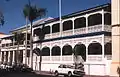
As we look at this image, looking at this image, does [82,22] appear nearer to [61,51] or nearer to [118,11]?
[61,51]

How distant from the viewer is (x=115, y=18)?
1555 inches

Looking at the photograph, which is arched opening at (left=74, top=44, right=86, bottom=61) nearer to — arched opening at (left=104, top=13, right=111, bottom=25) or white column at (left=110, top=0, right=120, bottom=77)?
arched opening at (left=104, top=13, right=111, bottom=25)

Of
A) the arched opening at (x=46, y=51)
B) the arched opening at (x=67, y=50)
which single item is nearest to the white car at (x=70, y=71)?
the arched opening at (x=67, y=50)

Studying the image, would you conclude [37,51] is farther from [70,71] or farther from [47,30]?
[70,71]

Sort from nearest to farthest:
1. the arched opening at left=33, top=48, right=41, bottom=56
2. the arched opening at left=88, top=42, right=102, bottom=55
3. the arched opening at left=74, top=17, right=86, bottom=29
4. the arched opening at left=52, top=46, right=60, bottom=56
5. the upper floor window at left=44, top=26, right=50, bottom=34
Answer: the arched opening at left=88, top=42, right=102, bottom=55 → the arched opening at left=74, top=17, right=86, bottom=29 → the arched opening at left=52, top=46, right=60, bottom=56 → the upper floor window at left=44, top=26, right=50, bottom=34 → the arched opening at left=33, top=48, right=41, bottom=56

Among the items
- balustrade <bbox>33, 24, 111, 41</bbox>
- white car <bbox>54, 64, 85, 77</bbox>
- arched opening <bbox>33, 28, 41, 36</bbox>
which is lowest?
white car <bbox>54, 64, 85, 77</bbox>

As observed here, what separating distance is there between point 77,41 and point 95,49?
359 centimetres

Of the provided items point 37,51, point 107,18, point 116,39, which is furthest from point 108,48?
point 37,51

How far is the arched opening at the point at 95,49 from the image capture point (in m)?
46.2

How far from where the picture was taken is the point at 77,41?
4962cm

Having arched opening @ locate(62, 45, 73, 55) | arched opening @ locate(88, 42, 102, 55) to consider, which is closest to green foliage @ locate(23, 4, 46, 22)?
arched opening @ locate(62, 45, 73, 55)

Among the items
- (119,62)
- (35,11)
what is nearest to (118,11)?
(119,62)

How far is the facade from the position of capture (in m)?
44.3

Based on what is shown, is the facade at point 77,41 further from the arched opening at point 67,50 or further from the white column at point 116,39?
the white column at point 116,39
